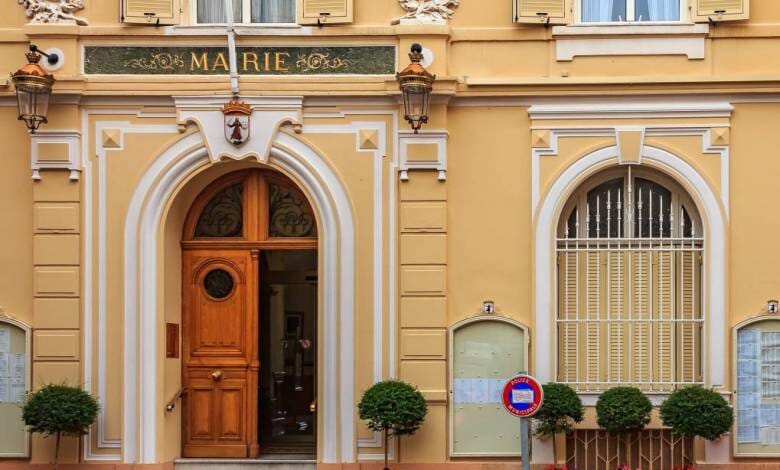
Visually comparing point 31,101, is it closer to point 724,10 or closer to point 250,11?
point 250,11

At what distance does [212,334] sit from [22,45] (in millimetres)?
3849

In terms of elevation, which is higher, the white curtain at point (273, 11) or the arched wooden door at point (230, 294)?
the white curtain at point (273, 11)

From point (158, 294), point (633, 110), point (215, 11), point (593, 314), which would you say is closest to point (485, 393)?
point (593, 314)

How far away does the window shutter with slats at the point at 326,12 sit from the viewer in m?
15.5

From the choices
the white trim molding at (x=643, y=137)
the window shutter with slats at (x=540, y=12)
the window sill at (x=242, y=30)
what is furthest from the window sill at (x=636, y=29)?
the window sill at (x=242, y=30)

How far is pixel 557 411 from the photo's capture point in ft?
49.0

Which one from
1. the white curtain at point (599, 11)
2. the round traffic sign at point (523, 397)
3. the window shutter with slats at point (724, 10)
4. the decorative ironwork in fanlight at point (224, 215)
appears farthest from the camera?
the decorative ironwork in fanlight at point (224, 215)

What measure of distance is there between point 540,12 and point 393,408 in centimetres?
455

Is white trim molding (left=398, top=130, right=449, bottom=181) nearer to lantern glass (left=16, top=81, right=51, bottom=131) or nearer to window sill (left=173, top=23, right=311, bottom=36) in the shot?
window sill (left=173, top=23, right=311, bottom=36)

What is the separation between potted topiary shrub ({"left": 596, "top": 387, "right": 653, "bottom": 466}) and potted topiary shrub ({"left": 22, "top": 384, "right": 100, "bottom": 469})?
5414 millimetres

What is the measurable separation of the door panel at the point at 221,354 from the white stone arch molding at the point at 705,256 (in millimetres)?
3269

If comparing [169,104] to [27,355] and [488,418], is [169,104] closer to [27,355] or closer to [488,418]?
[27,355]

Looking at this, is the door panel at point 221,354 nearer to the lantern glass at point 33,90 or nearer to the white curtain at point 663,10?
the lantern glass at point 33,90

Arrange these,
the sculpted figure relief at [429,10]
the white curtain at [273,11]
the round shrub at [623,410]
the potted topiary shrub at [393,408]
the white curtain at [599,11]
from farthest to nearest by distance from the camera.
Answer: the white curtain at [273,11] → the white curtain at [599,11] → the sculpted figure relief at [429,10] → the round shrub at [623,410] → the potted topiary shrub at [393,408]
